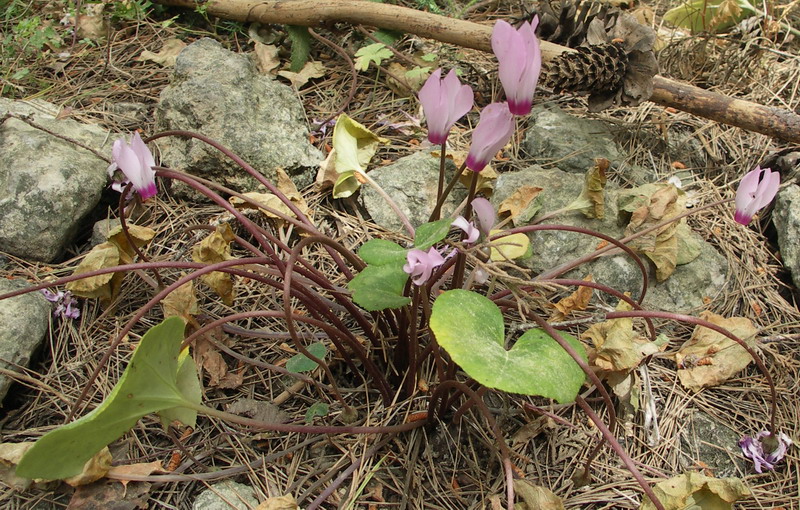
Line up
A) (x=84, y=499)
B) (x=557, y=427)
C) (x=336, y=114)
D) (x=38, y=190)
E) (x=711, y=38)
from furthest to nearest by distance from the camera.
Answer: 1. (x=711, y=38)
2. (x=336, y=114)
3. (x=38, y=190)
4. (x=557, y=427)
5. (x=84, y=499)

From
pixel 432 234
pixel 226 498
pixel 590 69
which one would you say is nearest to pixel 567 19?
pixel 590 69

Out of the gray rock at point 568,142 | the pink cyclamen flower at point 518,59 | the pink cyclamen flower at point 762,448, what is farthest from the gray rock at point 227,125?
the pink cyclamen flower at point 762,448

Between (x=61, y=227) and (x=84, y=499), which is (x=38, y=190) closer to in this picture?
(x=61, y=227)

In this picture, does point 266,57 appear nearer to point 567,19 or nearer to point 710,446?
point 567,19

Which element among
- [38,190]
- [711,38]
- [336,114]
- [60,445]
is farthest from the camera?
[711,38]

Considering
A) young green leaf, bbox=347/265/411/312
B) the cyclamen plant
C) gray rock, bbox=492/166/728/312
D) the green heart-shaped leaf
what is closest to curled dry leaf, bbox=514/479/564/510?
the cyclamen plant

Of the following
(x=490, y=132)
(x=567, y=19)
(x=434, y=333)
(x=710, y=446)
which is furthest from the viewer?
(x=567, y=19)

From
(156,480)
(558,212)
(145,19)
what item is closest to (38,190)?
(156,480)

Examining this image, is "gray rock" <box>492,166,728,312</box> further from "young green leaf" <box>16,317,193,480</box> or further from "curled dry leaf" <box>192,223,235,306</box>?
"young green leaf" <box>16,317,193,480</box>
